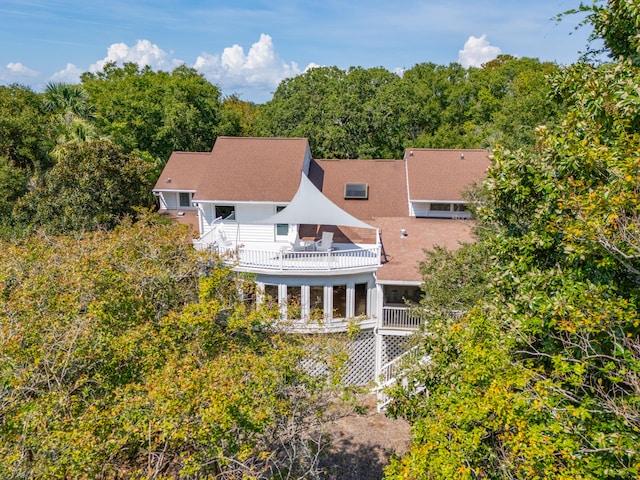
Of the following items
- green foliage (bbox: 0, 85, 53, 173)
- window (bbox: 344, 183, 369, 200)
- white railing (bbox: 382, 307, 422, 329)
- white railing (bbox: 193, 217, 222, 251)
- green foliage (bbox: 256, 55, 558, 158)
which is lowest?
white railing (bbox: 382, 307, 422, 329)

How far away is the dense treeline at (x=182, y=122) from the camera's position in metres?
20.3

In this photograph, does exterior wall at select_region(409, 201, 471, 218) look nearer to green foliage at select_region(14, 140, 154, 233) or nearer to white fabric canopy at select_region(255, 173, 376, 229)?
white fabric canopy at select_region(255, 173, 376, 229)

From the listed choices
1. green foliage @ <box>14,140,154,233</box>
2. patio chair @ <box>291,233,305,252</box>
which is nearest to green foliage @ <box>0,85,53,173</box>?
green foliage @ <box>14,140,154,233</box>

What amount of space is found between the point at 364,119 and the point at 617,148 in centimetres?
2864

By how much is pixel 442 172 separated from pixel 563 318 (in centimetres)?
1860

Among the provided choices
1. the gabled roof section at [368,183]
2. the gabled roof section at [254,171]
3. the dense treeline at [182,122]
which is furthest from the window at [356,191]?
the dense treeline at [182,122]

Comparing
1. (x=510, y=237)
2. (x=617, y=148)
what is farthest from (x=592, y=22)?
(x=510, y=237)

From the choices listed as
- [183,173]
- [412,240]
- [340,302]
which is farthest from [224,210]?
[412,240]

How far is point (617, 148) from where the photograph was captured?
645 centimetres

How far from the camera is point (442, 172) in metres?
24.1

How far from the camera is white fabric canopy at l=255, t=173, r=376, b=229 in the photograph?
17594 mm

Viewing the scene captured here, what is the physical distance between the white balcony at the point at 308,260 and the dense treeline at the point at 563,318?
8952 millimetres

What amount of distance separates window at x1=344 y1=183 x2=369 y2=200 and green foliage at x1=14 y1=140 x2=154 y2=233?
1163cm

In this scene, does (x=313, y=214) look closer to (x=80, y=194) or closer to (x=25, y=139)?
(x=80, y=194)
